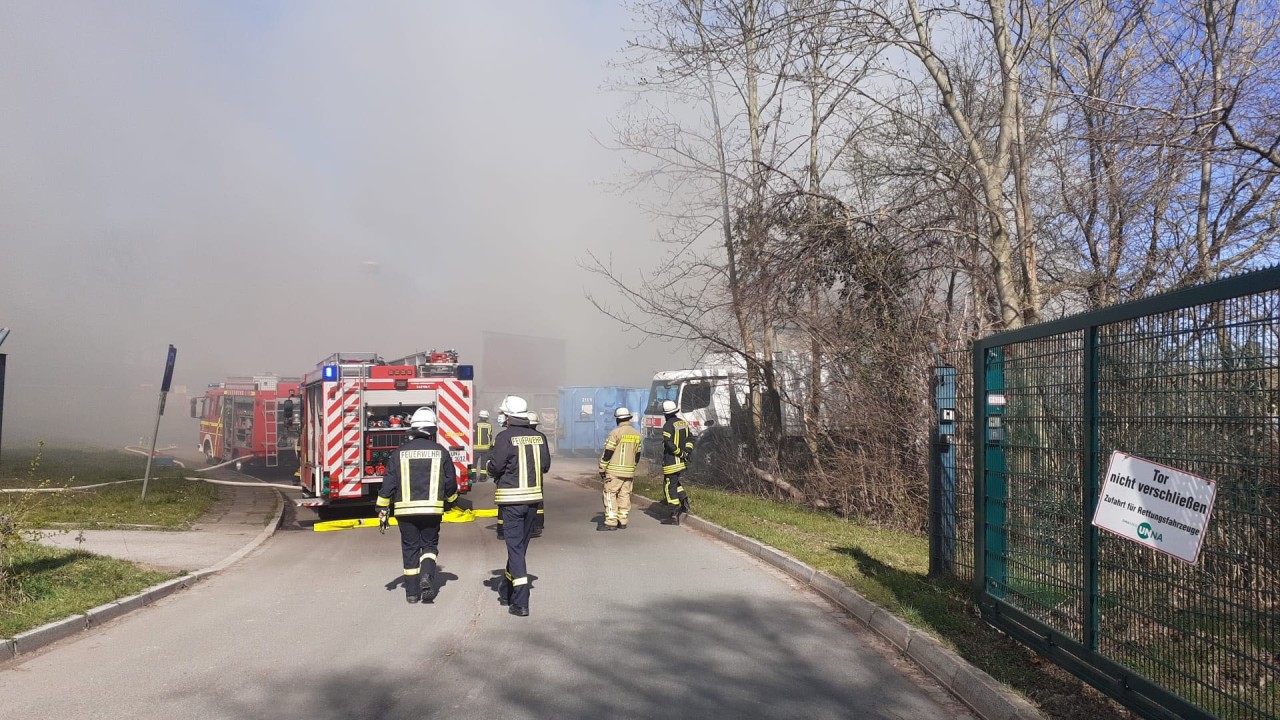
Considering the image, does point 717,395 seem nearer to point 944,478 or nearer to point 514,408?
point 514,408

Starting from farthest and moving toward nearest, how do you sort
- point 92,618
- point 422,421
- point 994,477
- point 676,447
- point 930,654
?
point 676,447, point 422,421, point 92,618, point 994,477, point 930,654

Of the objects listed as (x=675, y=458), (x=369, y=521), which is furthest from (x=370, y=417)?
(x=675, y=458)

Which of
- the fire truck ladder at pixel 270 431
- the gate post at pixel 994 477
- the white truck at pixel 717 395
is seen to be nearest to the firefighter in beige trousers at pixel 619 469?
the white truck at pixel 717 395

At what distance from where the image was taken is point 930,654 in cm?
590

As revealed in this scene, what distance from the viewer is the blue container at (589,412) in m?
31.0

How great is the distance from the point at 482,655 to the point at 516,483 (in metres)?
1.95

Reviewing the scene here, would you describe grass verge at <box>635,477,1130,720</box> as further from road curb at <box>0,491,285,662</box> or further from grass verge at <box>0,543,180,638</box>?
grass verge at <box>0,543,180,638</box>

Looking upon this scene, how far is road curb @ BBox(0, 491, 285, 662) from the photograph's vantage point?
6293mm

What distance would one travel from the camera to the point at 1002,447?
6266 mm

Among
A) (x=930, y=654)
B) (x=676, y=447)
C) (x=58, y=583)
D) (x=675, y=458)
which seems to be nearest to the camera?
(x=930, y=654)

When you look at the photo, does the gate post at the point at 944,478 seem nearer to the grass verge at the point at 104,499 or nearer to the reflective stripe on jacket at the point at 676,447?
the reflective stripe on jacket at the point at 676,447

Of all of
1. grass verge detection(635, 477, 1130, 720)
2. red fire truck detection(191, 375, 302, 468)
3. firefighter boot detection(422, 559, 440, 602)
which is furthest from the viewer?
red fire truck detection(191, 375, 302, 468)

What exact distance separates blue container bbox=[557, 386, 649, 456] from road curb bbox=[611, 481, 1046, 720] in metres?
21.4

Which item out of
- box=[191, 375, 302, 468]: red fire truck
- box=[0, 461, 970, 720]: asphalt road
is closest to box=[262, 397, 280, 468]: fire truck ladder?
box=[191, 375, 302, 468]: red fire truck
